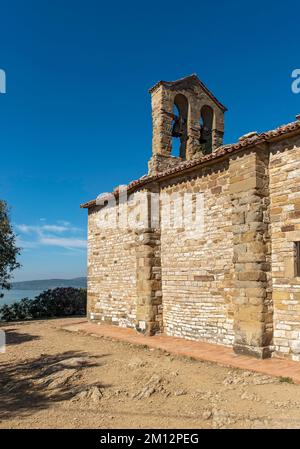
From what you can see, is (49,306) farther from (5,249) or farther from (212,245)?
(212,245)

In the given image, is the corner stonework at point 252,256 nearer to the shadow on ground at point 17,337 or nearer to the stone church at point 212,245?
the stone church at point 212,245

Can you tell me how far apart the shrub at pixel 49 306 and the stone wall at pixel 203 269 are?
10.5 m

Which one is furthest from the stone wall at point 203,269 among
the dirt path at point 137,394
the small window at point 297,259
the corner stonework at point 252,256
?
the small window at point 297,259

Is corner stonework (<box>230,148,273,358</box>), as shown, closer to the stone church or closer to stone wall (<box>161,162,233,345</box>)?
the stone church

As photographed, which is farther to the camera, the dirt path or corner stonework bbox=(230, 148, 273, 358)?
corner stonework bbox=(230, 148, 273, 358)

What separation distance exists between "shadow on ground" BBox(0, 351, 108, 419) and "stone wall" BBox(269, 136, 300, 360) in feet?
12.8

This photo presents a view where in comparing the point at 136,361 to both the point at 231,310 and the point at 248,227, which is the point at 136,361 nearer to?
the point at 231,310

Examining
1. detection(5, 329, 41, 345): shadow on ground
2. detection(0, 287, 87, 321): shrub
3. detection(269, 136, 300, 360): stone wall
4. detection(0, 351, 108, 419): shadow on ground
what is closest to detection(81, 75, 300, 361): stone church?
detection(269, 136, 300, 360): stone wall

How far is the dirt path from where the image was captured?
4703mm

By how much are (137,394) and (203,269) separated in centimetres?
445

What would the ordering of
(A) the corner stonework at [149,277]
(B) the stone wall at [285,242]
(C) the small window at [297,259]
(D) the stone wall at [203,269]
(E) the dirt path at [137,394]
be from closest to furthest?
(E) the dirt path at [137,394], (B) the stone wall at [285,242], (C) the small window at [297,259], (D) the stone wall at [203,269], (A) the corner stonework at [149,277]

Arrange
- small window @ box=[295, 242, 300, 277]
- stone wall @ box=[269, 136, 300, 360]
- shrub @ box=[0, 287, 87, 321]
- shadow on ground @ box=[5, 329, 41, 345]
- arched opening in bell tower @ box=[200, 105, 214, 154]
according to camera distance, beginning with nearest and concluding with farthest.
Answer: stone wall @ box=[269, 136, 300, 360] < small window @ box=[295, 242, 300, 277] < shadow on ground @ box=[5, 329, 41, 345] < arched opening in bell tower @ box=[200, 105, 214, 154] < shrub @ box=[0, 287, 87, 321]

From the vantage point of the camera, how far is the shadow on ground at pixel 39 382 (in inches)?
219

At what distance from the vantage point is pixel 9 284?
17594 mm
